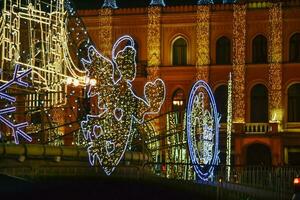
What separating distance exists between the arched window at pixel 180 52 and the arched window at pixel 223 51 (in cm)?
201

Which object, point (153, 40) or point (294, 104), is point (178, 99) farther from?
point (294, 104)

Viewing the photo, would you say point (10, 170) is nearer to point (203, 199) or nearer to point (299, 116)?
point (203, 199)

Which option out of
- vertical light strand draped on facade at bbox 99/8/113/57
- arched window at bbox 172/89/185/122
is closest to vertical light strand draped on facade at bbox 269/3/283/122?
arched window at bbox 172/89/185/122

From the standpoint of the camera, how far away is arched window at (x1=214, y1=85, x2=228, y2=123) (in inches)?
1772

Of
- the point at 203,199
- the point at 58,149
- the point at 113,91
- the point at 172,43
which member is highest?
the point at 172,43

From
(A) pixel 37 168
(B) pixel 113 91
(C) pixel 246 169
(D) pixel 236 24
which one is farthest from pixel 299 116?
(A) pixel 37 168

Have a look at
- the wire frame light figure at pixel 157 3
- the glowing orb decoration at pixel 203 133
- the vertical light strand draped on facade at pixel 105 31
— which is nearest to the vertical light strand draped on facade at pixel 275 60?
the wire frame light figure at pixel 157 3

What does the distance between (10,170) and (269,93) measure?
29.3 metres

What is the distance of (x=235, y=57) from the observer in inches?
1790

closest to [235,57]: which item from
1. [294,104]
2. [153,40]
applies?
[294,104]

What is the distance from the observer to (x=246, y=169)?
22312 mm

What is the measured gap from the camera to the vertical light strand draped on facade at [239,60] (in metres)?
44.6

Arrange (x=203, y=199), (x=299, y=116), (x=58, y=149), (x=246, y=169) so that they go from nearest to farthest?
(x=58, y=149)
(x=203, y=199)
(x=246, y=169)
(x=299, y=116)

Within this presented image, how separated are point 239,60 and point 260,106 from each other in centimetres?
301
